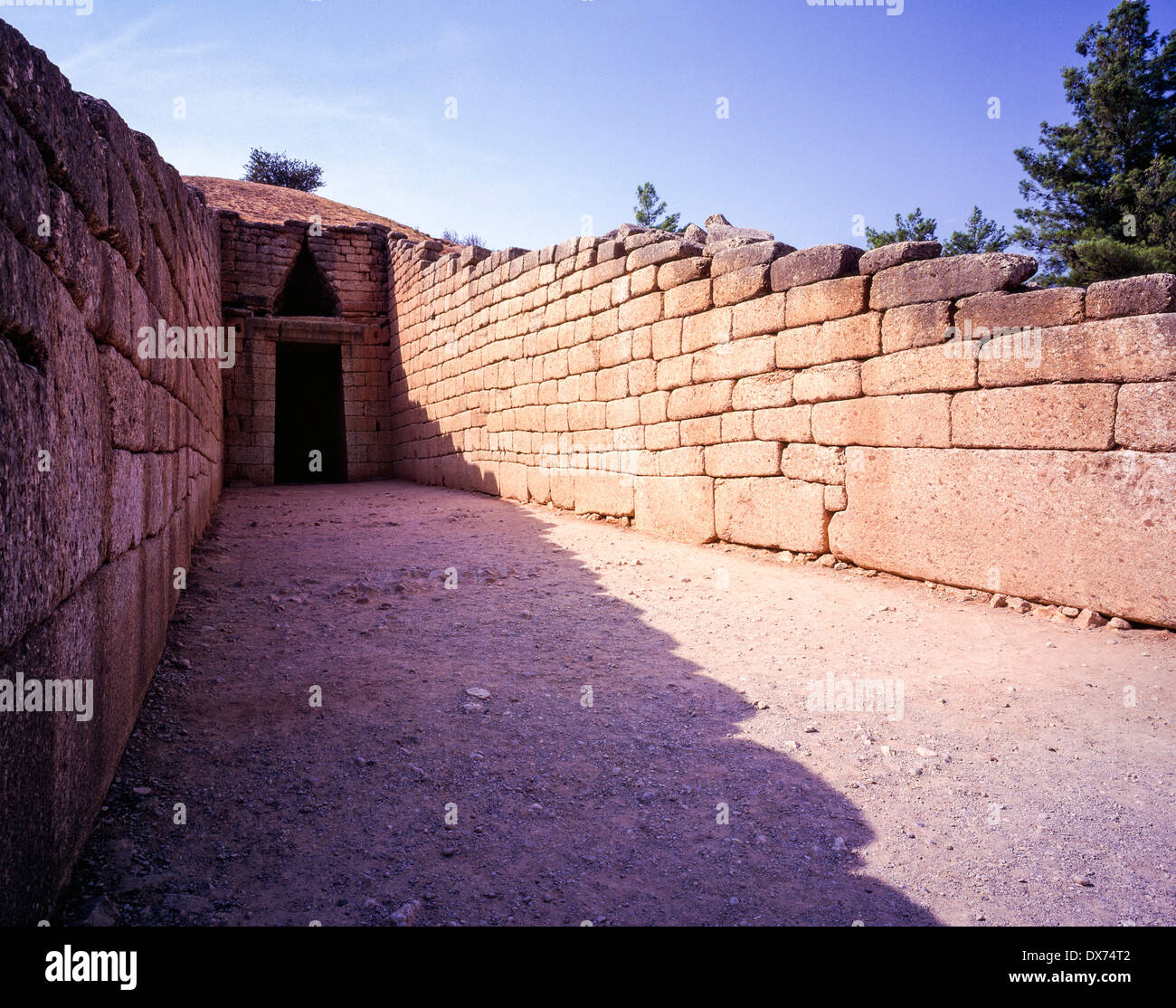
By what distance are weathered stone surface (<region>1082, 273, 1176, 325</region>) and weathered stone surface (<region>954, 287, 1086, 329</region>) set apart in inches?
3.1

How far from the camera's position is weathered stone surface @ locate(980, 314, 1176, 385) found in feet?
13.0

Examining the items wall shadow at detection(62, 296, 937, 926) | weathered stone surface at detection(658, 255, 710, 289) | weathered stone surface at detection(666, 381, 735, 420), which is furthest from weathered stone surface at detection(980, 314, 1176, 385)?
weathered stone surface at detection(658, 255, 710, 289)

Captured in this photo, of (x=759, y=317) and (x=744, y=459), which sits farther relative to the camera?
(x=744, y=459)

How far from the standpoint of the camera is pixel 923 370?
5047 millimetres

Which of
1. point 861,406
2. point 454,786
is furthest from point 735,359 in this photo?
point 454,786

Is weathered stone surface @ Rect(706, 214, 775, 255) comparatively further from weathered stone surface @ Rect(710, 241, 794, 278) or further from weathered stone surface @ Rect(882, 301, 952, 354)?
weathered stone surface @ Rect(882, 301, 952, 354)

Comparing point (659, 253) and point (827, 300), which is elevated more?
point (659, 253)

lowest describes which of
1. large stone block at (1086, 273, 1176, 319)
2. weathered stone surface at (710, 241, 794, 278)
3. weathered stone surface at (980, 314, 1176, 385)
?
weathered stone surface at (980, 314, 1176, 385)

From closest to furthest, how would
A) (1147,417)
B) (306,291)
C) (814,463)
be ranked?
(1147,417) → (814,463) → (306,291)

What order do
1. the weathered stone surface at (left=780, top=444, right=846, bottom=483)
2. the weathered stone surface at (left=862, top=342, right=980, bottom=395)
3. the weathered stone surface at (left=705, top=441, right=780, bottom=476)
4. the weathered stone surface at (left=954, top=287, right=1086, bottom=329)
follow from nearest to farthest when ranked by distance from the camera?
the weathered stone surface at (left=954, top=287, right=1086, bottom=329)
the weathered stone surface at (left=862, top=342, right=980, bottom=395)
the weathered stone surface at (left=780, top=444, right=846, bottom=483)
the weathered stone surface at (left=705, top=441, right=780, bottom=476)

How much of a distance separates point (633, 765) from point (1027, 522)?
122 inches

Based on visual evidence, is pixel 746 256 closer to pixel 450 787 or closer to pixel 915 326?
pixel 915 326
